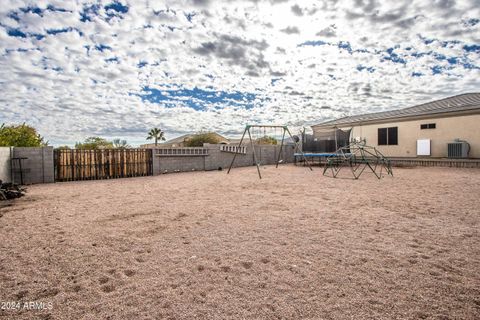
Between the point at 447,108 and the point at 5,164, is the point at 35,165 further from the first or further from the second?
the point at 447,108

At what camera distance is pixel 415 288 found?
2264 millimetres

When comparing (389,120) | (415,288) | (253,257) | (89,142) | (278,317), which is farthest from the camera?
(89,142)

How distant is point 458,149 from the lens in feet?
41.3

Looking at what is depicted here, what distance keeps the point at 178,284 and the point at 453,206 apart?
589 cm

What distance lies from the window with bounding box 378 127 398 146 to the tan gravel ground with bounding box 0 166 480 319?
11.7 metres

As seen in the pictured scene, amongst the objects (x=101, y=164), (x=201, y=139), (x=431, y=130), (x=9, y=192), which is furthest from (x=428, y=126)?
(x=201, y=139)

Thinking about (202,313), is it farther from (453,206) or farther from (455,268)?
(453,206)

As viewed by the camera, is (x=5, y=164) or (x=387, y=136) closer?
(x=5, y=164)

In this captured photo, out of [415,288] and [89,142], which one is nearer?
[415,288]

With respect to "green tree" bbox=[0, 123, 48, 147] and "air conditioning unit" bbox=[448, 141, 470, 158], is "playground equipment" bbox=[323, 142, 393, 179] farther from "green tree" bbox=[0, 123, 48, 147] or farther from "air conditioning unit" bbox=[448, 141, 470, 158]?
"green tree" bbox=[0, 123, 48, 147]

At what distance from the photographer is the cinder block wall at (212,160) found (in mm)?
13812

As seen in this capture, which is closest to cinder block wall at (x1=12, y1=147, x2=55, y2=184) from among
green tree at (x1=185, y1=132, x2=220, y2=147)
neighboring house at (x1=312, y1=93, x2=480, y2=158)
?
neighboring house at (x1=312, y1=93, x2=480, y2=158)

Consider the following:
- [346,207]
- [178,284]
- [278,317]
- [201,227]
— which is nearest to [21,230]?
[201,227]

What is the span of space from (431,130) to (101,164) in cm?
1759
